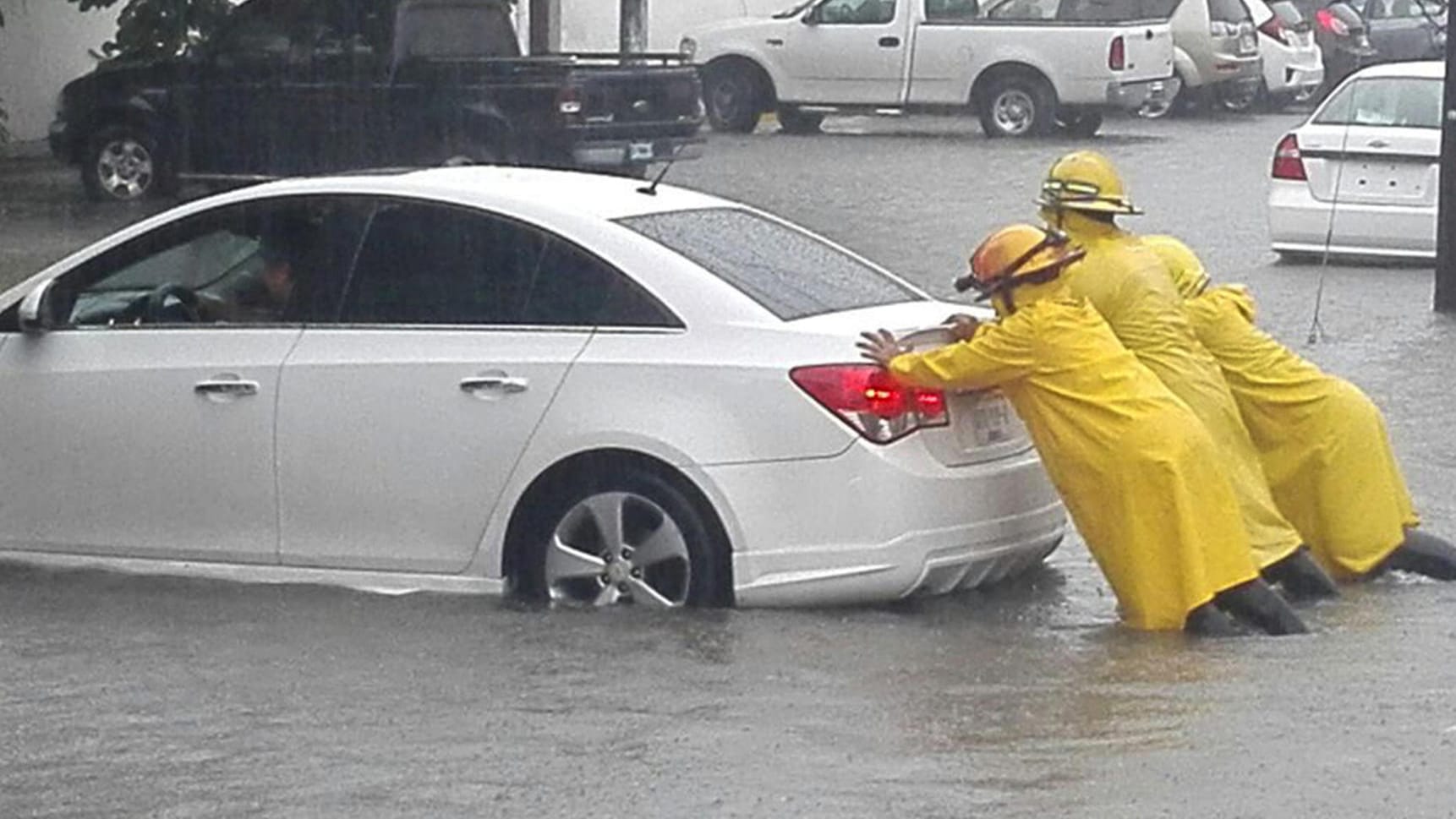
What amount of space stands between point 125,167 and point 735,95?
1086 centimetres

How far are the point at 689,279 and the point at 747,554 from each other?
88 centimetres

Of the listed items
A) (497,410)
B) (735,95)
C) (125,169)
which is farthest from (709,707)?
(735,95)

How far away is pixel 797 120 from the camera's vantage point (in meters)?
35.7

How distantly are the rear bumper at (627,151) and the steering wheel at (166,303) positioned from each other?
13950 mm

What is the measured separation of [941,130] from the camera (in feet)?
118

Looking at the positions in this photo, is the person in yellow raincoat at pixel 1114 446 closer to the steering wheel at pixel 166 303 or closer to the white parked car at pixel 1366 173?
the steering wheel at pixel 166 303

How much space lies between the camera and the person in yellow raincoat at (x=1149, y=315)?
992 centimetres

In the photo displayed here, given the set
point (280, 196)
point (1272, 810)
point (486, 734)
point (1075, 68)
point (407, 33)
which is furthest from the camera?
point (1075, 68)

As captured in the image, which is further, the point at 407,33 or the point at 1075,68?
the point at 1075,68

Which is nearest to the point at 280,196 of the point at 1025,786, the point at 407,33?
the point at 1025,786

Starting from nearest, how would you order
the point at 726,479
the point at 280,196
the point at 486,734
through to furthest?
1. the point at 486,734
2. the point at 726,479
3. the point at 280,196

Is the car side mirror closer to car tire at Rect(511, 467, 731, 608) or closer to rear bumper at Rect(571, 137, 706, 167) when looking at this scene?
car tire at Rect(511, 467, 731, 608)

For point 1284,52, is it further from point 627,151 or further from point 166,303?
point 166,303

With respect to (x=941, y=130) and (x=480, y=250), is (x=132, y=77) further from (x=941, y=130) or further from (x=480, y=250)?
(x=480, y=250)
